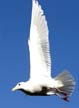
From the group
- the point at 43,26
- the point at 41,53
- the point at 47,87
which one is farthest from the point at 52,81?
the point at 43,26

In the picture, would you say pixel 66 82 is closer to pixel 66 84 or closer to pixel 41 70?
pixel 66 84

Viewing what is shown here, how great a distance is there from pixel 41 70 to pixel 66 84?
3.79ft

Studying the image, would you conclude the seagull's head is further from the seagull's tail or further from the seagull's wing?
the seagull's tail

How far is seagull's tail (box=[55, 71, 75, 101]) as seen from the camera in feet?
34.2

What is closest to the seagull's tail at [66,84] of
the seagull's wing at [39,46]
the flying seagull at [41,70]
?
the flying seagull at [41,70]

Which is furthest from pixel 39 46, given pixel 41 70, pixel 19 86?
pixel 19 86

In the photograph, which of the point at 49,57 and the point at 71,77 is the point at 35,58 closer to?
the point at 49,57

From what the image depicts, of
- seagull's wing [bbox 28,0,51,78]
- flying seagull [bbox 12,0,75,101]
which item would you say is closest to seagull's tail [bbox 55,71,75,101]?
flying seagull [bbox 12,0,75,101]

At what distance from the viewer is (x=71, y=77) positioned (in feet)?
34.0

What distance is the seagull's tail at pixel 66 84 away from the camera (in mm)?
10422

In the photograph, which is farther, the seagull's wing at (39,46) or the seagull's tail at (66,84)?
the seagull's wing at (39,46)

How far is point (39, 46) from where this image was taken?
11.5m

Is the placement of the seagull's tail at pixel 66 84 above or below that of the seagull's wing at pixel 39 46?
below

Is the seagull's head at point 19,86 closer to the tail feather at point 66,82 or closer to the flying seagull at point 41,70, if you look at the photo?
the flying seagull at point 41,70
